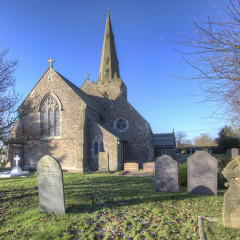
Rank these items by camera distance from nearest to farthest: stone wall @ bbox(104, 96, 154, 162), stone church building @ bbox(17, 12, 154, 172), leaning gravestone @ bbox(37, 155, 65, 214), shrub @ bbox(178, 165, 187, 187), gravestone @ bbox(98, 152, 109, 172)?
leaning gravestone @ bbox(37, 155, 65, 214) → shrub @ bbox(178, 165, 187, 187) → gravestone @ bbox(98, 152, 109, 172) → stone church building @ bbox(17, 12, 154, 172) → stone wall @ bbox(104, 96, 154, 162)

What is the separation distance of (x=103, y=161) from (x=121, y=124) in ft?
20.2

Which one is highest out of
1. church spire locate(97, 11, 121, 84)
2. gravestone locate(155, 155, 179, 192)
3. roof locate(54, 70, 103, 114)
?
church spire locate(97, 11, 121, 84)

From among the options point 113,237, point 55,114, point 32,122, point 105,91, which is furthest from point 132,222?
point 105,91

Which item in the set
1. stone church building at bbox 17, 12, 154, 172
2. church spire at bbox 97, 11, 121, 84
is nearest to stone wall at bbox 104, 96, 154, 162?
stone church building at bbox 17, 12, 154, 172

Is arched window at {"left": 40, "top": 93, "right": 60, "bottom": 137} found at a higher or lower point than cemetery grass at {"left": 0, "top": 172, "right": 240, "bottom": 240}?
higher

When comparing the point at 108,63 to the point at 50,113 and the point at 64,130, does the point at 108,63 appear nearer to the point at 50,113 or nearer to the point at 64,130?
the point at 50,113

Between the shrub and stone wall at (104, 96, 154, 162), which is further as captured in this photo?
stone wall at (104, 96, 154, 162)

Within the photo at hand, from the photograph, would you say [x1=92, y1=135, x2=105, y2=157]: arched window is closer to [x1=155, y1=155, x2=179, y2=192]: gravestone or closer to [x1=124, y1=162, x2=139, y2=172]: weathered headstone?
[x1=124, y1=162, x2=139, y2=172]: weathered headstone

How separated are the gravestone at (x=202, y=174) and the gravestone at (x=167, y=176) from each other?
0.60 m

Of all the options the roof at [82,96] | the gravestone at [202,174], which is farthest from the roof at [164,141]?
the gravestone at [202,174]

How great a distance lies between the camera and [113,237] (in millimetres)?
4242

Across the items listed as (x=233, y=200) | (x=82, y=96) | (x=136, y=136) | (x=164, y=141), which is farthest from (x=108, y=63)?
(x=233, y=200)

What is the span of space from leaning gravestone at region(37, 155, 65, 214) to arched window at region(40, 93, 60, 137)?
1246 cm

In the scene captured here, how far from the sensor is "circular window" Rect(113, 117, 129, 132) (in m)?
21.8
